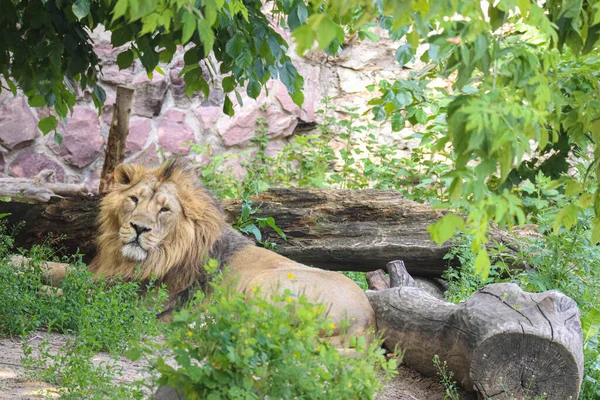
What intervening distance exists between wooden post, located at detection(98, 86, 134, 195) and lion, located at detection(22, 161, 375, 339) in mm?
827

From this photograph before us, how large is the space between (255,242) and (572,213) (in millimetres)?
4585

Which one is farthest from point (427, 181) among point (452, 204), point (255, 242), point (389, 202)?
point (452, 204)

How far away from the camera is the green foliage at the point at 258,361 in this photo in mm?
2646

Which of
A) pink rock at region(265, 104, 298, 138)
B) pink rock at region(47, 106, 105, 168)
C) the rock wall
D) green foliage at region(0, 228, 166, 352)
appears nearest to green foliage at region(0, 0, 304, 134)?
green foliage at region(0, 228, 166, 352)

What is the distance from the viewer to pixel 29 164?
356 inches

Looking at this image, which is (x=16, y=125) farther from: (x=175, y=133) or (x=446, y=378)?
(x=446, y=378)

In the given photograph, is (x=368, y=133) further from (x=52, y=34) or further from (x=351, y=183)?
(x=52, y=34)

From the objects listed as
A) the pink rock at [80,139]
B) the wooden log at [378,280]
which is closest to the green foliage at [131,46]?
the wooden log at [378,280]

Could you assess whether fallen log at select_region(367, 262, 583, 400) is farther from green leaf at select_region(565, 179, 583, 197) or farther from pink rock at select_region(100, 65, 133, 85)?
pink rock at select_region(100, 65, 133, 85)

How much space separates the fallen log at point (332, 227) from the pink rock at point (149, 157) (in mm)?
2678

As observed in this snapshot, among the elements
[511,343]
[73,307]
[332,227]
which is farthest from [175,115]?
[511,343]

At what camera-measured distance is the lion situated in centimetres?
593

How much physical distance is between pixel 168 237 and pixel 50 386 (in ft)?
7.72

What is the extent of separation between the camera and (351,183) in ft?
32.0
